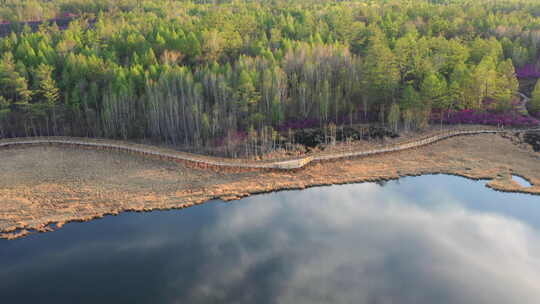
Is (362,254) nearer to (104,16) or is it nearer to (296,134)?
(296,134)

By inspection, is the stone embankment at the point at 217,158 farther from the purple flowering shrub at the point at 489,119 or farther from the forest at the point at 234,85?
the forest at the point at 234,85

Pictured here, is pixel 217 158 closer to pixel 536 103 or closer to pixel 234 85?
pixel 234 85

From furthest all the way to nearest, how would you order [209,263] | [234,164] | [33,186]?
[234,164], [33,186], [209,263]

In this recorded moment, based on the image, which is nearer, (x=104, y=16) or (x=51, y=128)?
(x=51, y=128)

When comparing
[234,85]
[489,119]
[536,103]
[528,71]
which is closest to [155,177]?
[234,85]

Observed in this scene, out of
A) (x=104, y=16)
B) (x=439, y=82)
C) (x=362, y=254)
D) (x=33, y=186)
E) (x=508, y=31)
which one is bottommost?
(x=362, y=254)

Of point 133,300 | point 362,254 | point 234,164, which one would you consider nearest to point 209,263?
point 133,300
